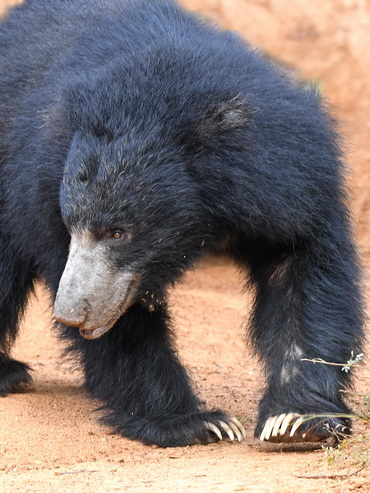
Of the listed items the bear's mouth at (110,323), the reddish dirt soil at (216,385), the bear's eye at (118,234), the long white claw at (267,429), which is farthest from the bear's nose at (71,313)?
the long white claw at (267,429)

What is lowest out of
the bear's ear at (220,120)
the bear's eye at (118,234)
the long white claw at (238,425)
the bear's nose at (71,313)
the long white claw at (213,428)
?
the long white claw at (213,428)

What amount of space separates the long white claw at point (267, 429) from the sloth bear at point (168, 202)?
1cm

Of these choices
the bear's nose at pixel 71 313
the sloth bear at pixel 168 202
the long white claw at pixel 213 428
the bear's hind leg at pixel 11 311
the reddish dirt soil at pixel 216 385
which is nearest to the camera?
the reddish dirt soil at pixel 216 385

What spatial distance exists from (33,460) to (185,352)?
2.73 meters

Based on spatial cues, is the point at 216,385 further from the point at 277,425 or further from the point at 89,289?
the point at 89,289

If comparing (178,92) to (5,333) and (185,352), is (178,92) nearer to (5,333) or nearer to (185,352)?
(5,333)

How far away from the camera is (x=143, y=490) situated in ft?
12.0

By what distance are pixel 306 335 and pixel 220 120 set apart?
1.11 m

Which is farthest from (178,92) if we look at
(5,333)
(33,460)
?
(5,333)

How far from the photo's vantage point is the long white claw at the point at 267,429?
4461 mm

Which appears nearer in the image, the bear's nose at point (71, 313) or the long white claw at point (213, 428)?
the bear's nose at point (71, 313)

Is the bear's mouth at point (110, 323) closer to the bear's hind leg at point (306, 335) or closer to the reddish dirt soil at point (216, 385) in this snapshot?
the reddish dirt soil at point (216, 385)

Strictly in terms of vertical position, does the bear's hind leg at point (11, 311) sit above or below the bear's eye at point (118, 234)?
below

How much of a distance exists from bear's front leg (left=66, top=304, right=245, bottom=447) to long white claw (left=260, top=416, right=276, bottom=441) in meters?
0.30
